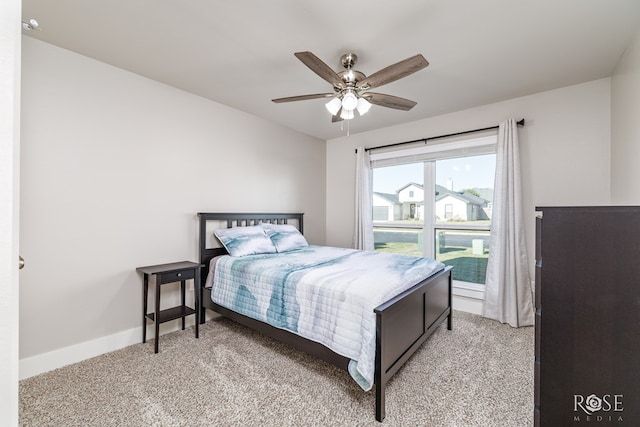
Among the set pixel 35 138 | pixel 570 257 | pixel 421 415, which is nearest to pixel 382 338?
pixel 421 415

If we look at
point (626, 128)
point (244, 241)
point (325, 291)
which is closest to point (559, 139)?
point (626, 128)

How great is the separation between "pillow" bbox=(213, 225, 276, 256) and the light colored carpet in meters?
0.93

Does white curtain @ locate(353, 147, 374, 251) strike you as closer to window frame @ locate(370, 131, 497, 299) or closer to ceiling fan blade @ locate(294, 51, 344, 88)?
window frame @ locate(370, 131, 497, 299)

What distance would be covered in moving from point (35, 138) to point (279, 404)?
2683mm

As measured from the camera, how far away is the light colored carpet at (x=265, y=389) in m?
1.67

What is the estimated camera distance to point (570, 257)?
1117 millimetres

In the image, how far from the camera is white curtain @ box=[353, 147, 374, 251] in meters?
4.27

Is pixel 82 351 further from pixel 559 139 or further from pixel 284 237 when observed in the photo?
pixel 559 139

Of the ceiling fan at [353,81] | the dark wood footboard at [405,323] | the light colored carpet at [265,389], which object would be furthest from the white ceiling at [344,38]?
the light colored carpet at [265,389]

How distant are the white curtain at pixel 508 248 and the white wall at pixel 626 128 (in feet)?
2.46

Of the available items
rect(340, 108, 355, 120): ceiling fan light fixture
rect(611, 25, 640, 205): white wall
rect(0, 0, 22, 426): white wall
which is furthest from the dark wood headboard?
rect(611, 25, 640, 205): white wall

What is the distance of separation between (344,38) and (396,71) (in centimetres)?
53

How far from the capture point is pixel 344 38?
2.08m

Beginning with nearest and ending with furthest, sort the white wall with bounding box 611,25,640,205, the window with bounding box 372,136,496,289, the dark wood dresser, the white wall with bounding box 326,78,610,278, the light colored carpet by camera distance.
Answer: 1. the dark wood dresser
2. the light colored carpet
3. the white wall with bounding box 611,25,640,205
4. the white wall with bounding box 326,78,610,278
5. the window with bounding box 372,136,496,289
